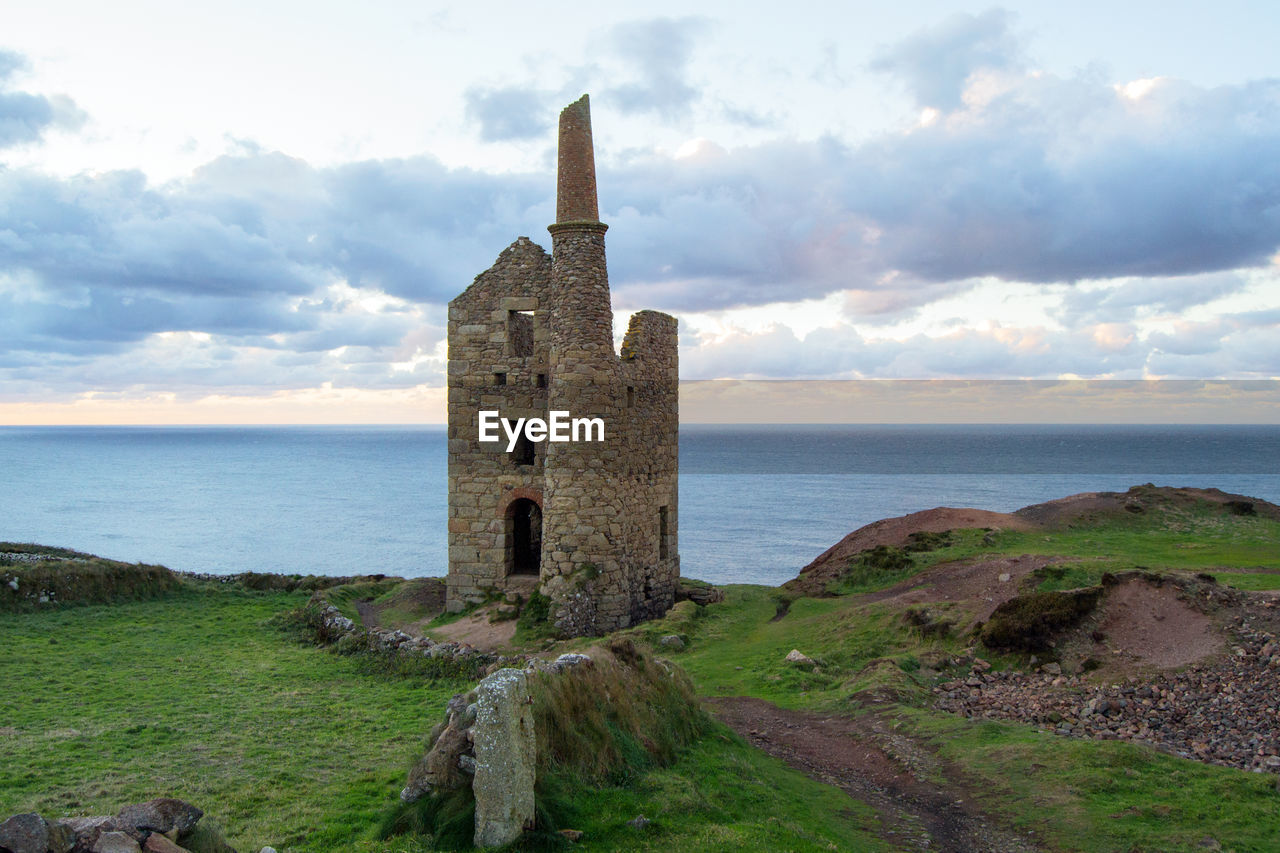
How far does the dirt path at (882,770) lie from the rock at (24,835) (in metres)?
Answer: 8.89

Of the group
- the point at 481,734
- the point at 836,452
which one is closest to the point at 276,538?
the point at 481,734

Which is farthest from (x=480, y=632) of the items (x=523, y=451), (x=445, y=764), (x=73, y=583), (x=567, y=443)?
(x=445, y=764)

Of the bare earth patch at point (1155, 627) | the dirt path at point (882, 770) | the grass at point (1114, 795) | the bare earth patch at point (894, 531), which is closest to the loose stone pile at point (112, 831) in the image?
the dirt path at point (882, 770)

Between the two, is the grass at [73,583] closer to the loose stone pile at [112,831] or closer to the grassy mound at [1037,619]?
the loose stone pile at [112,831]

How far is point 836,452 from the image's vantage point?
183500 millimetres

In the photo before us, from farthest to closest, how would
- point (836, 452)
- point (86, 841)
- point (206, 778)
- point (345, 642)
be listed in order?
point (836, 452), point (345, 642), point (206, 778), point (86, 841)

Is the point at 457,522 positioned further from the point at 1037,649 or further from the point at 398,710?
the point at 1037,649

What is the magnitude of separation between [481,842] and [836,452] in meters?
180

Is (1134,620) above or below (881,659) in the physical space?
above

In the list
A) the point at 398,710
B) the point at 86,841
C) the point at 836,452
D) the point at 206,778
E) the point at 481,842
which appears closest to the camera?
the point at 86,841

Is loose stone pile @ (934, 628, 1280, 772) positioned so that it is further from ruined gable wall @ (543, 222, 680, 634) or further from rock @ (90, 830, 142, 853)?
rock @ (90, 830, 142, 853)

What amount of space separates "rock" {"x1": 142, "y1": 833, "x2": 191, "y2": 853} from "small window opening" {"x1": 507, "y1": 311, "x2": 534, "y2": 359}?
19.7m

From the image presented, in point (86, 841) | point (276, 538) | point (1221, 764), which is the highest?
point (86, 841)

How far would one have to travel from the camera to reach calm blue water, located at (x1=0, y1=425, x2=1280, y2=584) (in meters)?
60.2
